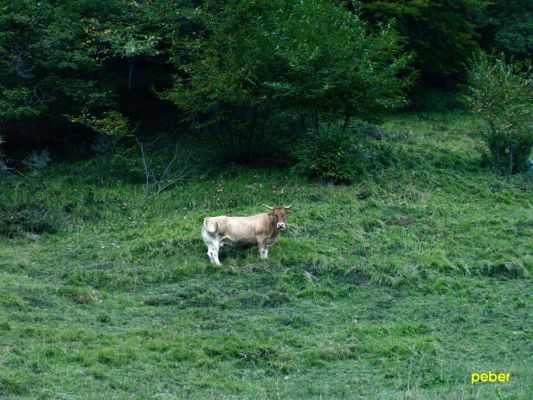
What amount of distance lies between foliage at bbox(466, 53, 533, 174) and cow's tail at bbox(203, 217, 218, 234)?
34.5ft

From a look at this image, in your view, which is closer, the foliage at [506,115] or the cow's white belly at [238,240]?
the cow's white belly at [238,240]

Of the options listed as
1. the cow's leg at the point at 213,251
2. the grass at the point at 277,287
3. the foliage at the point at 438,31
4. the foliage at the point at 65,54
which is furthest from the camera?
the foliage at the point at 438,31

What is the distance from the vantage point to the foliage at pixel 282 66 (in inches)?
A: 962

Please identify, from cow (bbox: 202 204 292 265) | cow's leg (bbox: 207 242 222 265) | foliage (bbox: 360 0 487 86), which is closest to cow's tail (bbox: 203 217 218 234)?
cow (bbox: 202 204 292 265)

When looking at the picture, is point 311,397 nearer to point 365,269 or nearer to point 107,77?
point 365,269

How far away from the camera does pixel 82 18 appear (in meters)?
27.4

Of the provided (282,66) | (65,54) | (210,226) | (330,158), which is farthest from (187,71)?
(210,226)

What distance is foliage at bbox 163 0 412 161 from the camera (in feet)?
80.2

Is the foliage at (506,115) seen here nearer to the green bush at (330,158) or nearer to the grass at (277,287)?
the grass at (277,287)

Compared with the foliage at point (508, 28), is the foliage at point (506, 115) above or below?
below

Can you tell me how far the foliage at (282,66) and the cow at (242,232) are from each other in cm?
537

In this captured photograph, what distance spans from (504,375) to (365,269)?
20.4 ft

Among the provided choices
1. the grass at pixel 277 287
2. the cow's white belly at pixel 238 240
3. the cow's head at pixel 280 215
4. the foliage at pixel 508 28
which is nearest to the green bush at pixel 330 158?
the grass at pixel 277 287

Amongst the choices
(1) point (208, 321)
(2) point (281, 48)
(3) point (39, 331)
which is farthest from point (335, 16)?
(3) point (39, 331)
